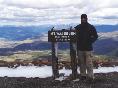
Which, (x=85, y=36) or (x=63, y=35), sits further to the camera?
(x=63, y=35)

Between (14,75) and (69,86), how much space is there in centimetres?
708

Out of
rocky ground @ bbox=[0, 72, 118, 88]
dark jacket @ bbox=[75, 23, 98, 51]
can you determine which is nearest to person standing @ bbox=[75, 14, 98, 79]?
dark jacket @ bbox=[75, 23, 98, 51]

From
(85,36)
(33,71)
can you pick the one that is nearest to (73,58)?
(85,36)

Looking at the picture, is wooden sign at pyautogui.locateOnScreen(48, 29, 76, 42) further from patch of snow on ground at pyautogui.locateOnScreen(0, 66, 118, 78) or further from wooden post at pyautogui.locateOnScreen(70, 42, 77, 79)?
patch of snow on ground at pyautogui.locateOnScreen(0, 66, 118, 78)

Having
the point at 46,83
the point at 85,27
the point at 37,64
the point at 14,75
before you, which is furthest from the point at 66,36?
the point at 37,64

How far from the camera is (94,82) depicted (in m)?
19.0

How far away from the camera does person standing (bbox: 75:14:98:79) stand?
19641mm

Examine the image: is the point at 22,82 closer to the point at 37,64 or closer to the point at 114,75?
the point at 114,75

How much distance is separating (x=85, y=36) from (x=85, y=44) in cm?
42

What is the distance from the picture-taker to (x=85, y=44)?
64.7ft

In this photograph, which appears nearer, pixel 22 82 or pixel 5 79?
pixel 22 82

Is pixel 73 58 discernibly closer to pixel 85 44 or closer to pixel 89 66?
pixel 89 66

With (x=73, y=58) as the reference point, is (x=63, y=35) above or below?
above

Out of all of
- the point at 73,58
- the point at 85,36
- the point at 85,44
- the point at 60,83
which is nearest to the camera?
the point at 60,83
